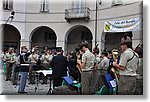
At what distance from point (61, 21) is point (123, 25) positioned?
0.72m

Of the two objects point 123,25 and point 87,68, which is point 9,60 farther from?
point 123,25

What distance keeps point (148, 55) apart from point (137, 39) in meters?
0.22

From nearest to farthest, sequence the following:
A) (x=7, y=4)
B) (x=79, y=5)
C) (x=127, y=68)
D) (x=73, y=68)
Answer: (x=127, y=68) → (x=7, y=4) → (x=79, y=5) → (x=73, y=68)

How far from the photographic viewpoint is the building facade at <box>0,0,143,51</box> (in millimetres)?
3271

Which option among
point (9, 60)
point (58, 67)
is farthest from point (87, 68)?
point (9, 60)

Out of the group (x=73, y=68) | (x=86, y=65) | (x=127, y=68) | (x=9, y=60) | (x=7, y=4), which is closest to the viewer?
(x=127, y=68)

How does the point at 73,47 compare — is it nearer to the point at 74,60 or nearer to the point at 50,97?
the point at 74,60

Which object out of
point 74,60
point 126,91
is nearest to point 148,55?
point 126,91

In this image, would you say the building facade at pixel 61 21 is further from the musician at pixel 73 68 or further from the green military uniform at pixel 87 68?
the musician at pixel 73 68

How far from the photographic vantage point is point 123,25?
10.8 feet

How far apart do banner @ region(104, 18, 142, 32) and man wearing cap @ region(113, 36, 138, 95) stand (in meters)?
0.19

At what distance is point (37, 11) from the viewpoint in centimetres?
332

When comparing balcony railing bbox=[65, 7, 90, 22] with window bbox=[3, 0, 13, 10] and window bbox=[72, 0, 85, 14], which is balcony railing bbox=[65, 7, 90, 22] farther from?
window bbox=[3, 0, 13, 10]

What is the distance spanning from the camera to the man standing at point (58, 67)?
383 centimetres
